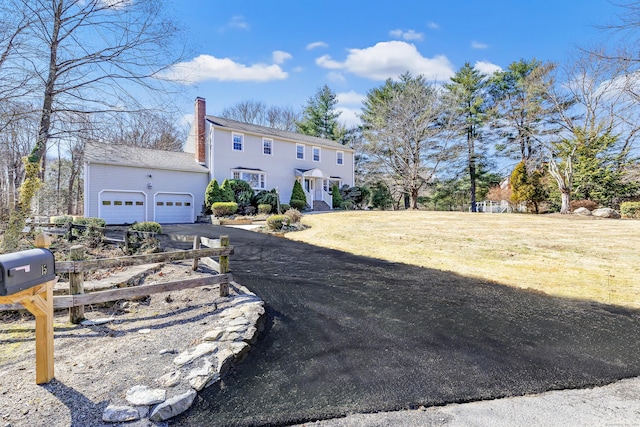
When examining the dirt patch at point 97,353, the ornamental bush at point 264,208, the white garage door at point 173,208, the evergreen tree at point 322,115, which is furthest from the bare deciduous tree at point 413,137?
the dirt patch at point 97,353

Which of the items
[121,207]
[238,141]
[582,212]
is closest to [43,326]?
[121,207]

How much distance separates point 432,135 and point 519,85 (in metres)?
9.65

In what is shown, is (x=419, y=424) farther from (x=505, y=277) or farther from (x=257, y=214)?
(x=257, y=214)

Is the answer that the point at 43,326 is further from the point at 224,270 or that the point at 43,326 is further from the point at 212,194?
the point at 212,194

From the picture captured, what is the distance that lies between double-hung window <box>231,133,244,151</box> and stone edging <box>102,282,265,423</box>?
18.6 m

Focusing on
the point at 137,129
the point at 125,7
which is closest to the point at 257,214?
the point at 137,129

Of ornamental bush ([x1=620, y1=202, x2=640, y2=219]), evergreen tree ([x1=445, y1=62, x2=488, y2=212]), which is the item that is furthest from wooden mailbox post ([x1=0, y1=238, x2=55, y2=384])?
evergreen tree ([x1=445, y1=62, x2=488, y2=212])

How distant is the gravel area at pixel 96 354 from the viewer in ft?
7.90

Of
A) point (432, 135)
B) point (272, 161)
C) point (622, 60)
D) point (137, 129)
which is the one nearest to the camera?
point (622, 60)

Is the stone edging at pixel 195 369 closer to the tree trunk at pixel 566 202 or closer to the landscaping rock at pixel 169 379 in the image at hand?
the landscaping rock at pixel 169 379

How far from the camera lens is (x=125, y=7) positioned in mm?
7887

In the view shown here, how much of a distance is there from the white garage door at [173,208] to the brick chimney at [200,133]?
3133 mm

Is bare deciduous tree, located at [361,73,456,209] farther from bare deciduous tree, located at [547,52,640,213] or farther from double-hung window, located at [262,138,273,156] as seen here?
double-hung window, located at [262,138,273,156]

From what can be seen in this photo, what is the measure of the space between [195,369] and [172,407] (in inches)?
20.3
